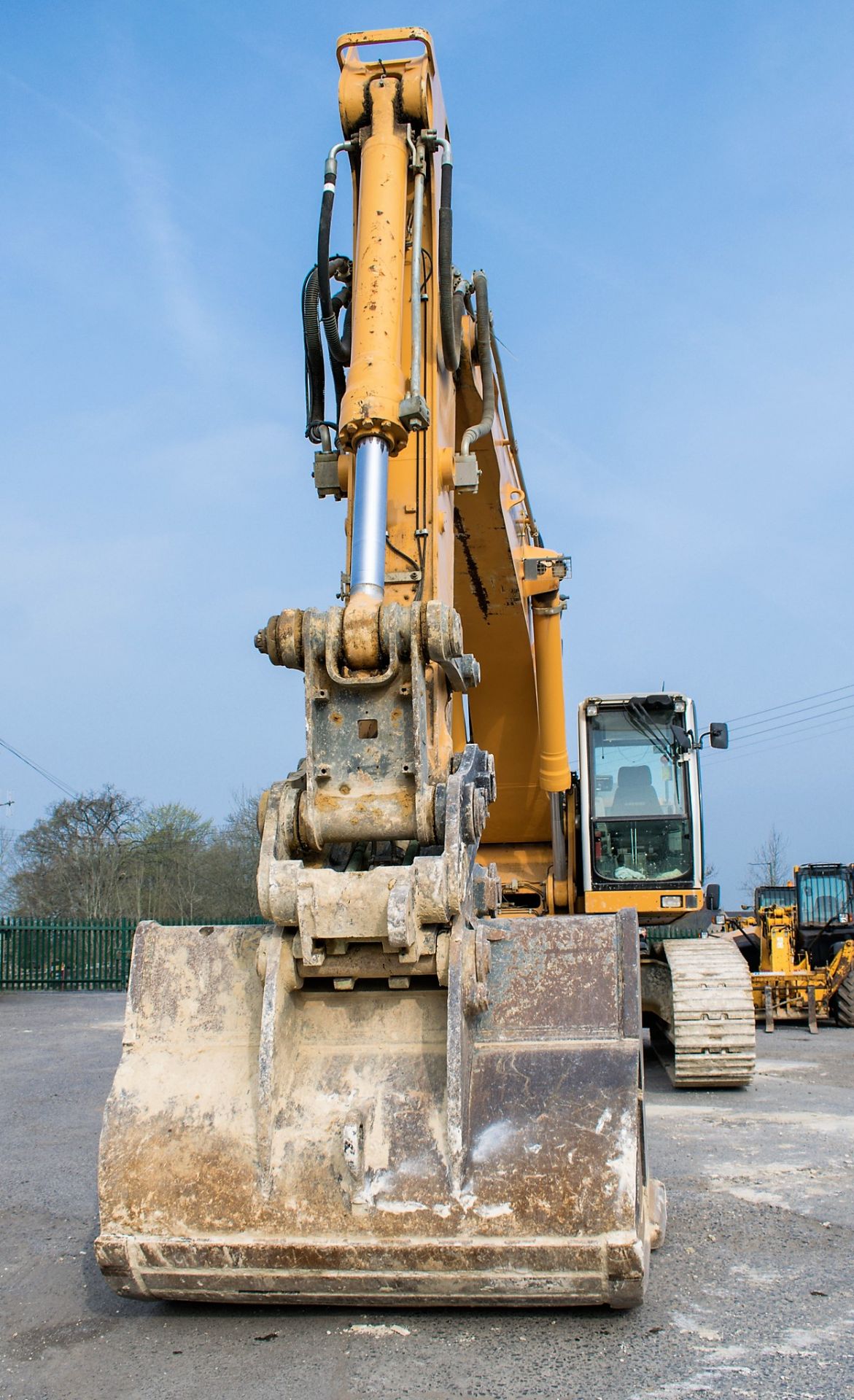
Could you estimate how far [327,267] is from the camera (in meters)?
5.10

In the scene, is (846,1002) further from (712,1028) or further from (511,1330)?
(511,1330)

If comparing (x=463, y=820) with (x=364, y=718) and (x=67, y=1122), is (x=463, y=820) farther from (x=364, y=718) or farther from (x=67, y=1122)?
(x=67, y=1122)

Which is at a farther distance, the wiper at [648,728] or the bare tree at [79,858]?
the bare tree at [79,858]

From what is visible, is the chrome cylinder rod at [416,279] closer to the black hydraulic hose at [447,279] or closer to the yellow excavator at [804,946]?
the black hydraulic hose at [447,279]

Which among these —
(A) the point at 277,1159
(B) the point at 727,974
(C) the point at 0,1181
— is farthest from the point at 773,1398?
(B) the point at 727,974

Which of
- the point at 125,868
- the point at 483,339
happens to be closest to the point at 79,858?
the point at 125,868

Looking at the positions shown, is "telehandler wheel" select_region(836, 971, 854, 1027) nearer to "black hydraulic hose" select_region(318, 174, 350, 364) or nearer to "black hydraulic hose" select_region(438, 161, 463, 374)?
"black hydraulic hose" select_region(438, 161, 463, 374)

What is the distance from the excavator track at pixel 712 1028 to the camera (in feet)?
26.8

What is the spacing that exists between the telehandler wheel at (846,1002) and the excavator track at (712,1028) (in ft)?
19.7

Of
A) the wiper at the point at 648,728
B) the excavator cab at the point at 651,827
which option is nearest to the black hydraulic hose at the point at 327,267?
the excavator cab at the point at 651,827

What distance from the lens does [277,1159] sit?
11.7 feet

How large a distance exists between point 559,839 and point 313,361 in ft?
17.0

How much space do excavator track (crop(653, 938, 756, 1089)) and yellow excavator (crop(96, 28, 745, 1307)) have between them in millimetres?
3896

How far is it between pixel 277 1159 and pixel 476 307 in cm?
424
